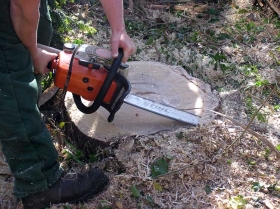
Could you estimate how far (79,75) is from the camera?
7.38ft

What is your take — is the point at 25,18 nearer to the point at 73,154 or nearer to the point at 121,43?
the point at 121,43

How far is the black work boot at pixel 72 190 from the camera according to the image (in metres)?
2.27

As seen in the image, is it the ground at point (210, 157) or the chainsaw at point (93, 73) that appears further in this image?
the ground at point (210, 157)

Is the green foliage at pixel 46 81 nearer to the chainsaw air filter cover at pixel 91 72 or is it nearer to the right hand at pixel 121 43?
the chainsaw air filter cover at pixel 91 72

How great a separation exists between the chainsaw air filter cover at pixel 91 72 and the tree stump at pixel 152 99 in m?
0.33

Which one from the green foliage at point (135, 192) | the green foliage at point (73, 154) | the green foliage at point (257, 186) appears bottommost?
the green foliage at point (73, 154)

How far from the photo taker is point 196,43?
3846 millimetres

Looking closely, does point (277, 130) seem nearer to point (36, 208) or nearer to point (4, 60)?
point (36, 208)

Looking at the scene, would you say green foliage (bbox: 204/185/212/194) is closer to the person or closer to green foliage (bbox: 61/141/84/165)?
the person

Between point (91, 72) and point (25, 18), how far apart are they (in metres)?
0.46

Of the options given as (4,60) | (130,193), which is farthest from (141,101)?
(4,60)

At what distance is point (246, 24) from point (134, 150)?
224 centimetres

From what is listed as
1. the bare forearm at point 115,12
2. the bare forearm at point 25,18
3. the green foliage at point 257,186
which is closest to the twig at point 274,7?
the green foliage at point 257,186

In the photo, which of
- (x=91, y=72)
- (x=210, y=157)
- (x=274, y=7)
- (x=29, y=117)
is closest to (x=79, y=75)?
(x=91, y=72)
